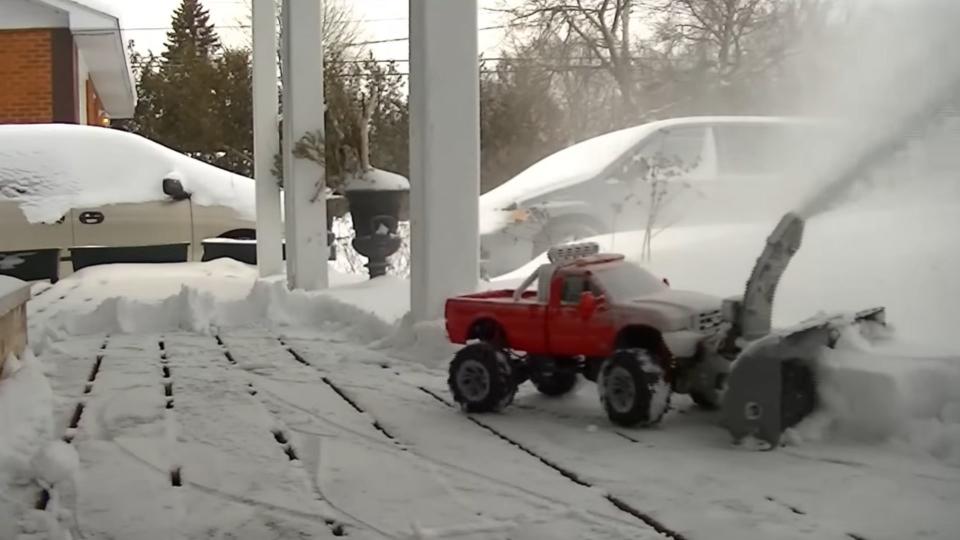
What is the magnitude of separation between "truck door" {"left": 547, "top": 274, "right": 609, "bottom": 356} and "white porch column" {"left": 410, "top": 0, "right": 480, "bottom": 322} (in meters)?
1.17

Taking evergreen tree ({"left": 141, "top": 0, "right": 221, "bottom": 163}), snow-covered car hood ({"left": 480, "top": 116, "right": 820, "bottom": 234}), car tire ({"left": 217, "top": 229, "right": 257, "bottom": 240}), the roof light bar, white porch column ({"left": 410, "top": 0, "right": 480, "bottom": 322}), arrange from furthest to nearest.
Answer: evergreen tree ({"left": 141, "top": 0, "right": 221, "bottom": 163}), car tire ({"left": 217, "top": 229, "right": 257, "bottom": 240}), snow-covered car hood ({"left": 480, "top": 116, "right": 820, "bottom": 234}), white porch column ({"left": 410, "top": 0, "right": 480, "bottom": 322}), the roof light bar

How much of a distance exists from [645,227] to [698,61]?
834mm

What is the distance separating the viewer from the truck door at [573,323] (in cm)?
229

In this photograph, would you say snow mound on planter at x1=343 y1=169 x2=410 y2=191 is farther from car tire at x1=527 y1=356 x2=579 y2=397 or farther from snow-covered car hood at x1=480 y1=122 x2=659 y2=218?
car tire at x1=527 y1=356 x2=579 y2=397

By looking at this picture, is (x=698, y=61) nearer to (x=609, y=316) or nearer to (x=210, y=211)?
(x=609, y=316)

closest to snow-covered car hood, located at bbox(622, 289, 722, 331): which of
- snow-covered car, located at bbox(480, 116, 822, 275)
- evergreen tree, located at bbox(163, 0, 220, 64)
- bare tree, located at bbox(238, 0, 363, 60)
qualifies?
snow-covered car, located at bbox(480, 116, 822, 275)

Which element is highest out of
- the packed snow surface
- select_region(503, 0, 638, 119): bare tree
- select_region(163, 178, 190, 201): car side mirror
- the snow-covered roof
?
the snow-covered roof

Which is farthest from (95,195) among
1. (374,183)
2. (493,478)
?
(493,478)

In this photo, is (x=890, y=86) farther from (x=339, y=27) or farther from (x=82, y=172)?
(x=82, y=172)

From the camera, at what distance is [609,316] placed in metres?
2.27

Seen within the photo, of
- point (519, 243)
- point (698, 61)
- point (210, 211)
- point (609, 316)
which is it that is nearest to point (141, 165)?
point (210, 211)

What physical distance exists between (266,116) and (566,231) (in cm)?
312

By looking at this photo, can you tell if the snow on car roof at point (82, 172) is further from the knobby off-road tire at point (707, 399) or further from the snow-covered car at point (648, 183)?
the knobby off-road tire at point (707, 399)

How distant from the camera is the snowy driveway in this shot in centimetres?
161
